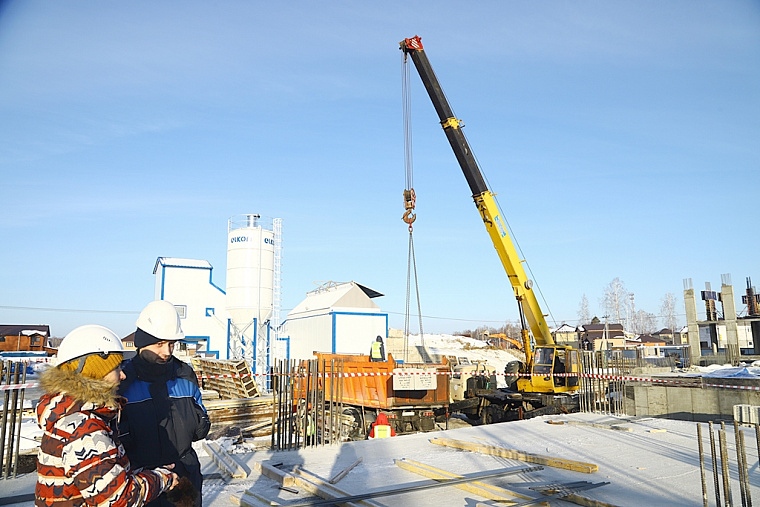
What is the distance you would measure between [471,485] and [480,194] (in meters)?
12.9

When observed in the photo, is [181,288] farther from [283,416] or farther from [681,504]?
[681,504]

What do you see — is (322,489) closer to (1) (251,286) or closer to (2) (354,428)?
(2) (354,428)

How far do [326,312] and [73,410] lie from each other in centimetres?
2865

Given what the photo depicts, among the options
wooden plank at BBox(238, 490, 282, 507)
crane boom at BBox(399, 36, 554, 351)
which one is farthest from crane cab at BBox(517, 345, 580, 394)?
wooden plank at BBox(238, 490, 282, 507)

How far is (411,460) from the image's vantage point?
741cm

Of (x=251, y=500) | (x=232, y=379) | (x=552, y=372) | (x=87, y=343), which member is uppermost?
(x=87, y=343)

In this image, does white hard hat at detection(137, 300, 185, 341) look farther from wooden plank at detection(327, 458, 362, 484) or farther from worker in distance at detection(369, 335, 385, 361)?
worker in distance at detection(369, 335, 385, 361)

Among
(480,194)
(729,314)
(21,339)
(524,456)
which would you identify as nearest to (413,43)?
(480,194)

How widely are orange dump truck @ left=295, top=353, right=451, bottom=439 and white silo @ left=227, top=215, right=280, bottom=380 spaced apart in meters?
11.6

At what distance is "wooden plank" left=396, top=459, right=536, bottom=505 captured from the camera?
5.46 metres

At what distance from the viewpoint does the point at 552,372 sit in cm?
1683

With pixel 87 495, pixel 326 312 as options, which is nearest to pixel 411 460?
pixel 87 495

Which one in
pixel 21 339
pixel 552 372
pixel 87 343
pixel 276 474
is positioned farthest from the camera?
pixel 21 339

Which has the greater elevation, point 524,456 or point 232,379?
point 232,379
